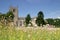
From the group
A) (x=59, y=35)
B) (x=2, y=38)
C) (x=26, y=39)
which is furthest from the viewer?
(x=59, y=35)

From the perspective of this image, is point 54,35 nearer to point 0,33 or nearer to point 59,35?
point 59,35

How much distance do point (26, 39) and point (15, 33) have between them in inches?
22.9

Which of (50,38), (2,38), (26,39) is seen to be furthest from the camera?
(50,38)

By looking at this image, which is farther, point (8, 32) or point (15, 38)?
point (8, 32)

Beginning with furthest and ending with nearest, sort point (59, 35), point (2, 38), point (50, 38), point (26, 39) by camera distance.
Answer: point (59, 35)
point (50, 38)
point (2, 38)
point (26, 39)

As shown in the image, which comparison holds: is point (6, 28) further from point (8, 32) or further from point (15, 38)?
point (15, 38)

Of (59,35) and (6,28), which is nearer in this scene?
(6,28)

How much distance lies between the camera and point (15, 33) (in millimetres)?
4504

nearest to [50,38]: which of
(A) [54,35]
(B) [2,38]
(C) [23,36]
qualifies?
(A) [54,35]

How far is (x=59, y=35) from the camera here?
5023 millimetres

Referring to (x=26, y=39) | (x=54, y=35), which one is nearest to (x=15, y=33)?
(x=26, y=39)

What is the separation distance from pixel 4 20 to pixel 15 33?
0.36 metres

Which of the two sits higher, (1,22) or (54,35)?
(1,22)

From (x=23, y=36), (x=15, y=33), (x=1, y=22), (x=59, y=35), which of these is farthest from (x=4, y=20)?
(x=59, y=35)
